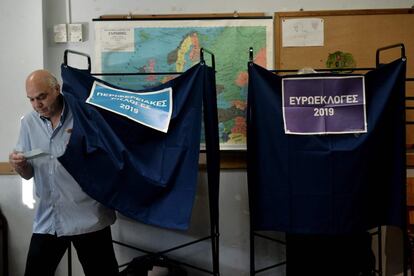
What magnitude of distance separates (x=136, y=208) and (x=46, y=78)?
29.2 inches

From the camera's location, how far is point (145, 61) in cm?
238

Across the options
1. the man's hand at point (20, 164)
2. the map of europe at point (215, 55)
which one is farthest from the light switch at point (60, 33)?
the man's hand at point (20, 164)

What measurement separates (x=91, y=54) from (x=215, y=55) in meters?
0.80

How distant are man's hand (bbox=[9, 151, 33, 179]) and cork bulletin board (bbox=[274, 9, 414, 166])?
5.03ft

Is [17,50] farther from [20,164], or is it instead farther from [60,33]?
[20,164]

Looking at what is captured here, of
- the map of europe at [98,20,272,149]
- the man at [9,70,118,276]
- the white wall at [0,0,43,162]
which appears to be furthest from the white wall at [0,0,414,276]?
the man at [9,70,118,276]

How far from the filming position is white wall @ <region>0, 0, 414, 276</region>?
2.37 metres

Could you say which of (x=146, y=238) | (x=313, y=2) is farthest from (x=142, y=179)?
(x=313, y=2)

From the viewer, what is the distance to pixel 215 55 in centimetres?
236

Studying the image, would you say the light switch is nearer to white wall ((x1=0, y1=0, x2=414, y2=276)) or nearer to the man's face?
white wall ((x1=0, y1=0, x2=414, y2=276))

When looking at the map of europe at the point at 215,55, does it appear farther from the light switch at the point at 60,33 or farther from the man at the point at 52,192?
the man at the point at 52,192

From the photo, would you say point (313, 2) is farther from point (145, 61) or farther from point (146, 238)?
point (146, 238)

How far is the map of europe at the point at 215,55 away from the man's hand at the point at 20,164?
82cm

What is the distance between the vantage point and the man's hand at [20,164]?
5.60ft
